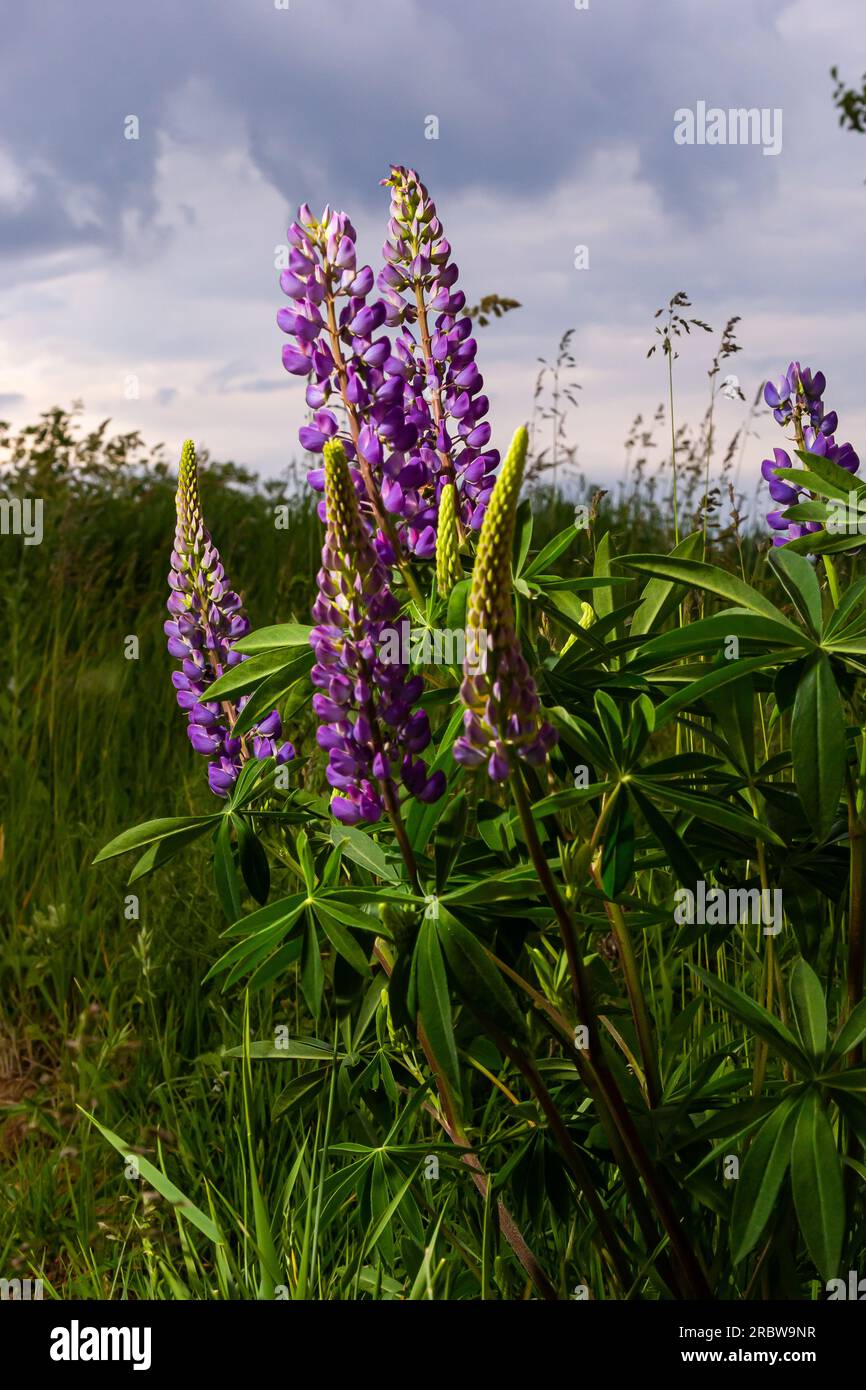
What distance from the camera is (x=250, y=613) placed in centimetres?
569

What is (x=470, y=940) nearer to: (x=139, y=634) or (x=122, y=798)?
(x=122, y=798)

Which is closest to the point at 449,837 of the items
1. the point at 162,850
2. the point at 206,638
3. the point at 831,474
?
the point at 162,850

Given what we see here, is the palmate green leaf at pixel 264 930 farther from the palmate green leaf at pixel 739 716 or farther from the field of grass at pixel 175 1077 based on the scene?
the palmate green leaf at pixel 739 716

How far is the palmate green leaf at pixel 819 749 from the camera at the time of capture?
1650 mm

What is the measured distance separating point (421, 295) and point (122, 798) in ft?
8.46

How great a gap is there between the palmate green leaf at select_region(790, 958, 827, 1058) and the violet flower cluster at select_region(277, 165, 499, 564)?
0.86m

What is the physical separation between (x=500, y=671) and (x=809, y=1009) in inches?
30.9

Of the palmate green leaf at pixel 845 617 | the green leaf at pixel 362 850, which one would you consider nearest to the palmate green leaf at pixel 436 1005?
the green leaf at pixel 362 850

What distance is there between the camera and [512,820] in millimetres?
1801

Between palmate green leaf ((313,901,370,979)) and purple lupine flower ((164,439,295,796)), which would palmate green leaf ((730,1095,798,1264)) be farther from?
purple lupine flower ((164,439,295,796))

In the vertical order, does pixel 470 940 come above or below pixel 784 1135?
above

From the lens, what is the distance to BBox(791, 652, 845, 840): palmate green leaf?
165cm

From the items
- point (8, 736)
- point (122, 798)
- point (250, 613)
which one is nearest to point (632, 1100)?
point (122, 798)

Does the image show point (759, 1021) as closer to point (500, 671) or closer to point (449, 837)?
point (449, 837)
